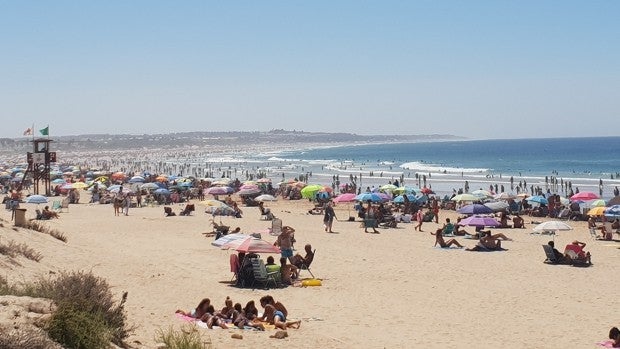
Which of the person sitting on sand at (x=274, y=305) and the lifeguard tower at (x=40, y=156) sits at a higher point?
the lifeguard tower at (x=40, y=156)

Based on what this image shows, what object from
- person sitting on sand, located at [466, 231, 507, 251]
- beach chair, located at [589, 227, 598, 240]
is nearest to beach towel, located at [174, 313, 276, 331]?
person sitting on sand, located at [466, 231, 507, 251]

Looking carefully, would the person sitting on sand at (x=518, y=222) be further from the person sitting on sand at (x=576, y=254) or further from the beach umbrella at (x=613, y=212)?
the person sitting on sand at (x=576, y=254)

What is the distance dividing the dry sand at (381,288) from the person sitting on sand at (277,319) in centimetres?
16

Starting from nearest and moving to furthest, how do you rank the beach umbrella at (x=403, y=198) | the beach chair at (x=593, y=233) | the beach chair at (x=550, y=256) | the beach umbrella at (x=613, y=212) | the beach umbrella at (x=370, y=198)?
1. the beach chair at (x=550, y=256)
2. the beach umbrella at (x=613, y=212)
3. the beach chair at (x=593, y=233)
4. the beach umbrella at (x=370, y=198)
5. the beach umbrella at (x=403, y=198)

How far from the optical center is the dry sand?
31.7 feet

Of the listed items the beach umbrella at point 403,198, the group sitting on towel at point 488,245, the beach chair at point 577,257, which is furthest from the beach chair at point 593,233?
the beach umbrella at point 403,198

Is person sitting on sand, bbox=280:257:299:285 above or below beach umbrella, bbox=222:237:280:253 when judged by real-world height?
below

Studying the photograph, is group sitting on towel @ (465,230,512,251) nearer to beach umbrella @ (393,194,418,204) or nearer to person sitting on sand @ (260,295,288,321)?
person sitting on sand @ (260,295,288,321)

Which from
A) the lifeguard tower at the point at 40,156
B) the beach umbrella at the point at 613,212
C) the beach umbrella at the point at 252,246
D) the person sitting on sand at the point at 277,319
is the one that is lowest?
the person sitting on sand at the point at 277,319

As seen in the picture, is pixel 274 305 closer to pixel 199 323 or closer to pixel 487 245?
pixel 199 323

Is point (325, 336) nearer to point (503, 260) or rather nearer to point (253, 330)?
point (253, 330)

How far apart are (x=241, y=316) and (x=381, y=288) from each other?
446 centimetres

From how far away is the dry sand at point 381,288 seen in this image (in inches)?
380

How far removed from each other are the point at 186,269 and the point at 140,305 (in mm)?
4534
